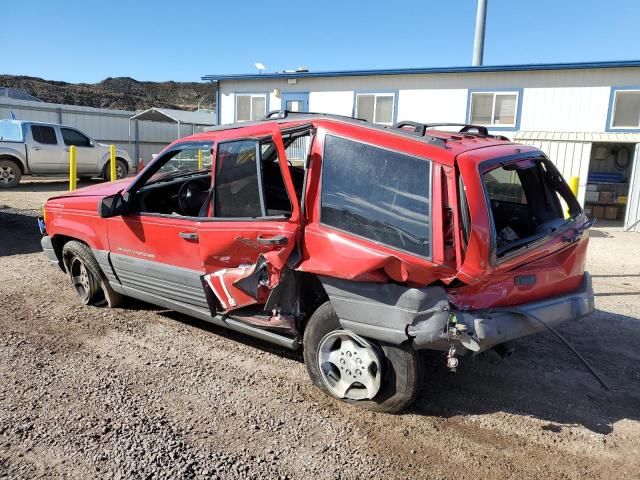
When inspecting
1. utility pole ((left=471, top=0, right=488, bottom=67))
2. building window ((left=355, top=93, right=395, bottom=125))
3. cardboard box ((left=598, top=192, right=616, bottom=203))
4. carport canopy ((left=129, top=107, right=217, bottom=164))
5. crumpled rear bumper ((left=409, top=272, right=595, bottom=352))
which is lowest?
cardboard box ((left=598, top=192, right=616, bottom=203))

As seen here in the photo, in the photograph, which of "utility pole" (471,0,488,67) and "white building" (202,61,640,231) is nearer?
"white building" (202,61,640,231)

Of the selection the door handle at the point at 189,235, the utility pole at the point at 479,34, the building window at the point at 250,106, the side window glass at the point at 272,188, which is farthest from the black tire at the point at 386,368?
the utility pole at the point at 479,34

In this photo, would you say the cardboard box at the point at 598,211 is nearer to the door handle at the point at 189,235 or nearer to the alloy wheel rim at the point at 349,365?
the alloy wheel rim at the point at 349,365

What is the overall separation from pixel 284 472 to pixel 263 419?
22.3 inches

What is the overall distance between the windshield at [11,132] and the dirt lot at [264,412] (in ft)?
40.4

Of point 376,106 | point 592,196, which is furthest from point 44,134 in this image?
point 592,196

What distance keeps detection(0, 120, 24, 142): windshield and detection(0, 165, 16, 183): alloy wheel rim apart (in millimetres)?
822

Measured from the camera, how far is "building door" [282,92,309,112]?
16.5 m

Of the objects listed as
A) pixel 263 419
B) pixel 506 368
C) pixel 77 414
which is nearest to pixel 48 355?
pixel 77 414

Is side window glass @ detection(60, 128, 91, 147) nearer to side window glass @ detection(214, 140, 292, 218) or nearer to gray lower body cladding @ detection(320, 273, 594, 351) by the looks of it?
side window glass @ detection(214, 140, 292, 218)

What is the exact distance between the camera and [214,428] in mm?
3307

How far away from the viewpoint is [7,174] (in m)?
15.2

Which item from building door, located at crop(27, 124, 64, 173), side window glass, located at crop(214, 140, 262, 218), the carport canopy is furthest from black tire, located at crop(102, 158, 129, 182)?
side window glass, located at crop(214, 140, 262, 218)

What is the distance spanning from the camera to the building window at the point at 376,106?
15.4 m
